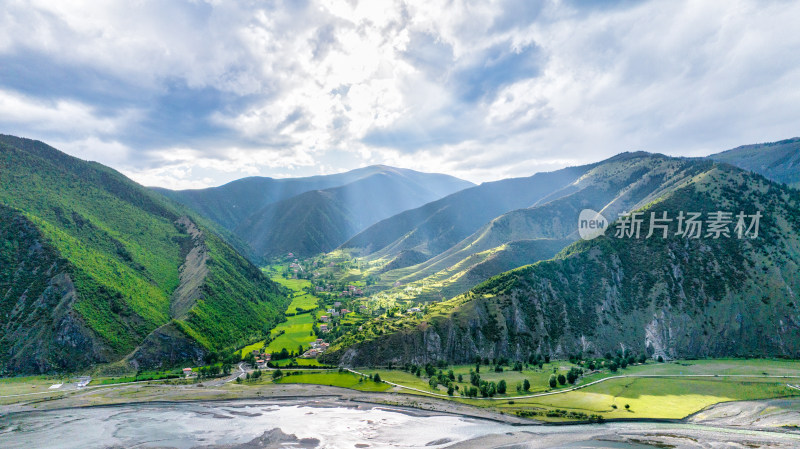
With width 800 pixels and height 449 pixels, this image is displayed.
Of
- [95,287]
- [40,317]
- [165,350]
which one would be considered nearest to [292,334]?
[165,350]

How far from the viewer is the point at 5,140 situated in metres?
192

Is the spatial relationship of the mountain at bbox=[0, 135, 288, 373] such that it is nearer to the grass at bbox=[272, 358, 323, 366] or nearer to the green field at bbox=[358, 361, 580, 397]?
the grass at bbox=[272, 358, 323, 366]

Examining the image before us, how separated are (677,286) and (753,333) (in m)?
25.0

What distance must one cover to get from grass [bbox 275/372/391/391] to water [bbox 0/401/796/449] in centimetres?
1173

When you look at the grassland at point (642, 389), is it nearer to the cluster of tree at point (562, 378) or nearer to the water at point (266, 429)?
the cluster of tree at point (562, 378)

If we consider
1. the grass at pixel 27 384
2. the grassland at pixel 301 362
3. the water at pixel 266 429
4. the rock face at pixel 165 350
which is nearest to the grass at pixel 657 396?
the water at pixel 266 429

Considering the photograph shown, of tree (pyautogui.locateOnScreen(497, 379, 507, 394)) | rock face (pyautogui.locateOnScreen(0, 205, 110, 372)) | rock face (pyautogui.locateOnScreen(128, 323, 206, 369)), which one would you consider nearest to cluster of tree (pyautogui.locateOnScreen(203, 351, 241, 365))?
rock face (pyautogui.locateOnScreen(128, 323, 206, 369))

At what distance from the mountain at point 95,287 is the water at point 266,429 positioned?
103 feet

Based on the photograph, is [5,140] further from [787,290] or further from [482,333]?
[787,290]

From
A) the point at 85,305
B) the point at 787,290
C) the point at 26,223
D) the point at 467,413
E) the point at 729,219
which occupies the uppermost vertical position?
the point at 26,223

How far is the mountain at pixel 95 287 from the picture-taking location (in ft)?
371

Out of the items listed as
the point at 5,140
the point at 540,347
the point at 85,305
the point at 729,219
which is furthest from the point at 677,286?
the point at 5,140

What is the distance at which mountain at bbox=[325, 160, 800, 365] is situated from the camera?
4906 inches

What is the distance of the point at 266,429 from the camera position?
264 ft
